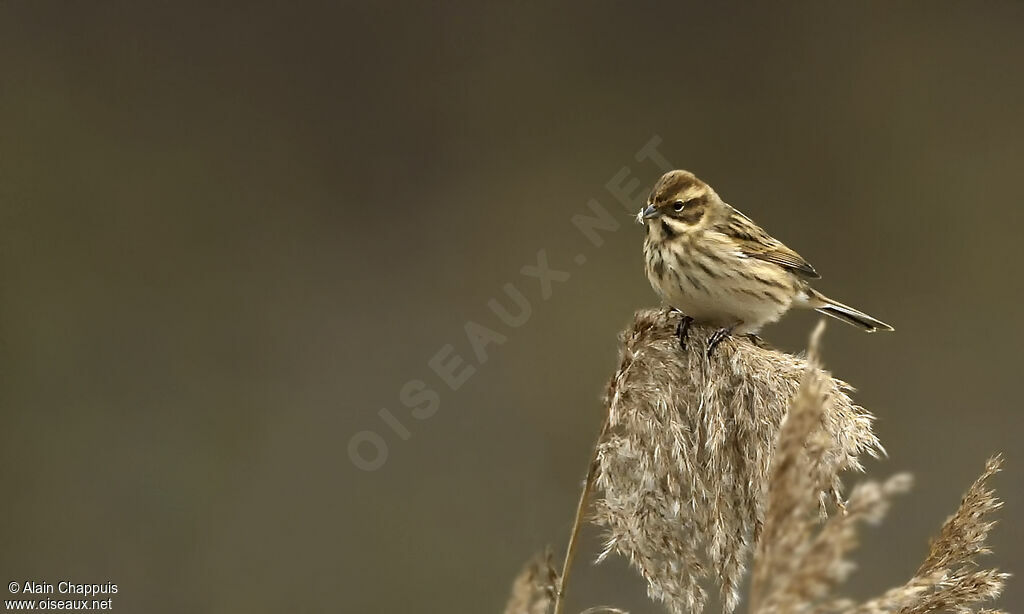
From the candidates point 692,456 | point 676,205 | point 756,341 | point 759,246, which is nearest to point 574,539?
point 692,456

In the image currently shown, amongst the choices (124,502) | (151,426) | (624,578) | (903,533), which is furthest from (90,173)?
(903,533)

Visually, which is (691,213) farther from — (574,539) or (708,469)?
(574,539)

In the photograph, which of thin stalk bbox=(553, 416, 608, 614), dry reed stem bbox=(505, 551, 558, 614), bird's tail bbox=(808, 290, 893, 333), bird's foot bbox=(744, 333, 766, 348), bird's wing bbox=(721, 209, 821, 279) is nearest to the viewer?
dry reed stem bbox=(505, 551, 558, 614)

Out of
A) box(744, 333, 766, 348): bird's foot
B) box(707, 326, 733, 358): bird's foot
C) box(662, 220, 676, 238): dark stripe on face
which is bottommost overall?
box(707, 326, 733, 358): bird's foot

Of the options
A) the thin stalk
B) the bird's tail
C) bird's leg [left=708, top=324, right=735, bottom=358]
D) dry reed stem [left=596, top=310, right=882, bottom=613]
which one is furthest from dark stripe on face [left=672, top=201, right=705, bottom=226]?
the thin stalk

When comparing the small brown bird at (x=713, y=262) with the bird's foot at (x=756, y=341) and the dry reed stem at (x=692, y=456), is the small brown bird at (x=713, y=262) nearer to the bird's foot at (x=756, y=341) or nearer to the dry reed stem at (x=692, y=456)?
the bird's foot at (x=756, y=341)

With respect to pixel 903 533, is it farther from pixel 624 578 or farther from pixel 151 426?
pixel 151 426

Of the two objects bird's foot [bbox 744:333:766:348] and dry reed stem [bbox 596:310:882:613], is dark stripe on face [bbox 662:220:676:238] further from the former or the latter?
dry reed stem [bbox 596:310:882:613]

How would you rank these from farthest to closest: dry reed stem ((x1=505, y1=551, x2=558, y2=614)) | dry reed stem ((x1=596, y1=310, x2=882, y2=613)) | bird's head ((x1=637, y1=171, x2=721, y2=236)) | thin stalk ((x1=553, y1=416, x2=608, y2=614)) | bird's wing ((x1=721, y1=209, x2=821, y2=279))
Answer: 1. bird's wing ((x1=721, y1=209, x2=821, y2=279))
2. bird's head ((x1=637, y1=171, x2=721, y2=236))
3. dry reed stem ((x1=596, y1=310, x2=882, y2=613))
4. thin stalk ((x1=553, y1=416, x2=608, y2=614))
5. dry reed stem ((x1=505, y1=551, x2=558, y2=614))
